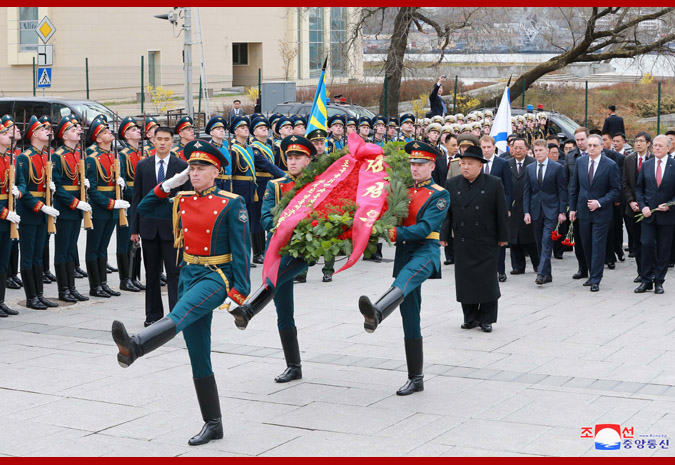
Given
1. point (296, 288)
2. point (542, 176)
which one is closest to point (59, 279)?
point (296, 288)

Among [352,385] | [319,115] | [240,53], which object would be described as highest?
[240,53]

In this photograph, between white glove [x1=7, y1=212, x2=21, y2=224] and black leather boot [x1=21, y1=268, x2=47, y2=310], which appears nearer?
white glove [x1=7, y1=212, x2=21, y2=224]

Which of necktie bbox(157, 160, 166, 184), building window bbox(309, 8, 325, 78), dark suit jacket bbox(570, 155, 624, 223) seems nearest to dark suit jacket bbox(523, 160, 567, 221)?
dark suit jacket bbox(570, 155, 624, 223)

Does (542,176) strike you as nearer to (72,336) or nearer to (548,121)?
(72,336)

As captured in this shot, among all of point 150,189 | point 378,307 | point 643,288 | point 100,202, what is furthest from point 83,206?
point 643,288

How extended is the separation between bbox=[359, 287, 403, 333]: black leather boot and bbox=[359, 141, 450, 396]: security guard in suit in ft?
0.46

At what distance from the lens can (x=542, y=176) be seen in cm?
1302

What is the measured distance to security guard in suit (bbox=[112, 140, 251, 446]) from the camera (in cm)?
642

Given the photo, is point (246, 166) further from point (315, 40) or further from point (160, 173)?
point (315, 40)

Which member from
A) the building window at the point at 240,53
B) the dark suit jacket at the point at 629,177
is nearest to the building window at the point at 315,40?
the building window at the point at 240,53

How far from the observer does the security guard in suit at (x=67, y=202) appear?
1120cm

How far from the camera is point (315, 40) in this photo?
50.8m

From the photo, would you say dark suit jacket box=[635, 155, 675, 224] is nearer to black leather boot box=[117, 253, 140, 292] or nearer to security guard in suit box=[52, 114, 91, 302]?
black leather boot box=[117, 253, 140, 292]

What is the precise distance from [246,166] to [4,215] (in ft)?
13.9
